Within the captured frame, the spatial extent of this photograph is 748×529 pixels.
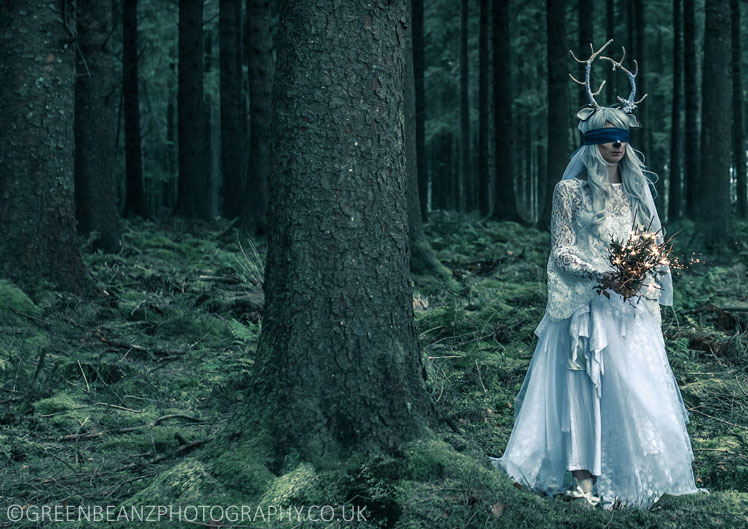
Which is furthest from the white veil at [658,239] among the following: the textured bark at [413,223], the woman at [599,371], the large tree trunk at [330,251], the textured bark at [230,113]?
the textured bark at [230,113]

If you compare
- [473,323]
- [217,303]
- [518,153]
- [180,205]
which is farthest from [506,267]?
[518,153]

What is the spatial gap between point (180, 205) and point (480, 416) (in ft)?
45.8

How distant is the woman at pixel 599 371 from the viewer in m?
3.83

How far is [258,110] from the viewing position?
1419cm

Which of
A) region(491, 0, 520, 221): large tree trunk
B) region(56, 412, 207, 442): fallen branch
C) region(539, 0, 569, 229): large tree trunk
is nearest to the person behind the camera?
region(56, 412, 207, 442): fallen branch

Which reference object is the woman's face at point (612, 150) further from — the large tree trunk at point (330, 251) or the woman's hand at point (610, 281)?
the large tree trunk at point (330, 251)

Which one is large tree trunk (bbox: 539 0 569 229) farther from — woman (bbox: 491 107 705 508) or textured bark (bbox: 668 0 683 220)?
woman (bbox: 491 107 705 508)

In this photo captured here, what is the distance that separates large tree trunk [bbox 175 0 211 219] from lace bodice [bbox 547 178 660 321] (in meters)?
14.5

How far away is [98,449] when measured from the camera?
14.8 feet

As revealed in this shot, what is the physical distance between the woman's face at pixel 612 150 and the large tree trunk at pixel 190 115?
14.6 meters

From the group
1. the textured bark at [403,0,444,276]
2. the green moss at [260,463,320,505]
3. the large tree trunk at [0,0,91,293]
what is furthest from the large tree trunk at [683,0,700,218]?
the green moss at [260,463,320,505]

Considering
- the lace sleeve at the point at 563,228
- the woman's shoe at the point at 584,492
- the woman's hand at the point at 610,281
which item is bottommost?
the woman's shoe at the point at 584,492

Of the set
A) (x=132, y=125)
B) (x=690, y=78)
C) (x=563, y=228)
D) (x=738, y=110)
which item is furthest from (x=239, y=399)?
(x=738, y=110)

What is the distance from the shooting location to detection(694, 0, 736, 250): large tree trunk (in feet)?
42.6
